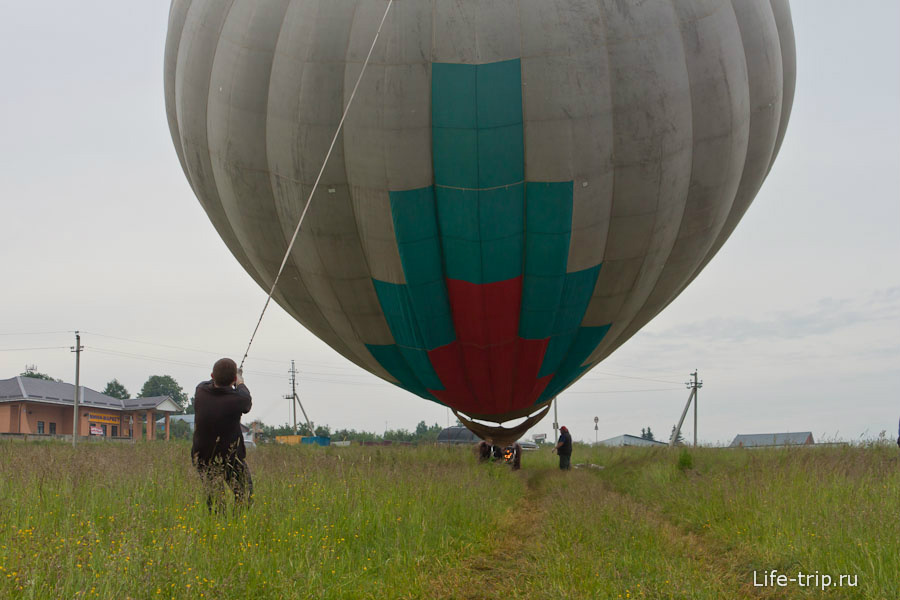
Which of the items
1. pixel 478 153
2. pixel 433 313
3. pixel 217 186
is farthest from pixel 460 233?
pixel 217 186

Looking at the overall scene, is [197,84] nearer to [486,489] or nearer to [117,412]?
Answer: [486,489]

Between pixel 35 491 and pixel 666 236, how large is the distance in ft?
19.0

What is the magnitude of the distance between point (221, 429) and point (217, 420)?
0.21 ft

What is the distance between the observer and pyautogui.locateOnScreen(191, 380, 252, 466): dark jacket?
484 centimetres

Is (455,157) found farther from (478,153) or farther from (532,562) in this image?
(532,562)

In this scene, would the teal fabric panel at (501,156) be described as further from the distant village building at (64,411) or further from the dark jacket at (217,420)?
the distant village building at (64,411)

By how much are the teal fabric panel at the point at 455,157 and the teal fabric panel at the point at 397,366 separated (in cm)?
230

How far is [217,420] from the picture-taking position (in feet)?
15.9

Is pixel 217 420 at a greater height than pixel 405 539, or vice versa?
pixel 217 420

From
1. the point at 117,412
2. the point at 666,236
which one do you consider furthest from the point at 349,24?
the point at 117,412

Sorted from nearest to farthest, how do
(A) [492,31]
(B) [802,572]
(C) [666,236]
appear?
(B) [802,572]
(A) [492,31]
(C) [666,236]

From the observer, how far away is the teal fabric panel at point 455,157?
6.34 m

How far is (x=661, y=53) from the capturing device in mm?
6488

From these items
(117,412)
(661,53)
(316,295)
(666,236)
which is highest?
(661,53)
